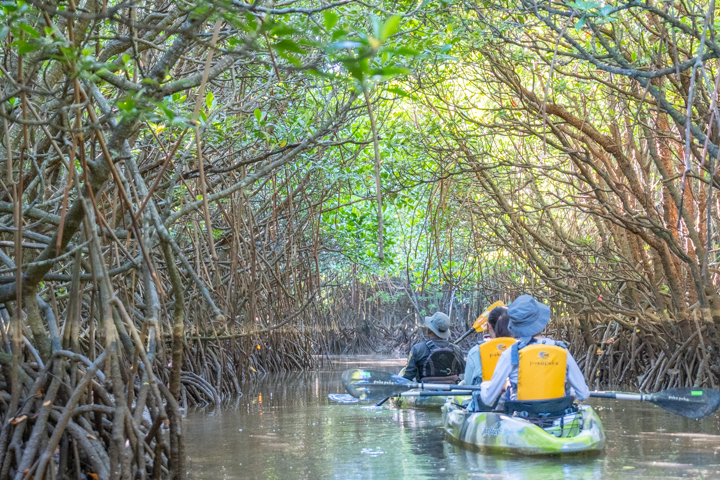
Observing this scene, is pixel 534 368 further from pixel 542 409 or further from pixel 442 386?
pixel 442 386

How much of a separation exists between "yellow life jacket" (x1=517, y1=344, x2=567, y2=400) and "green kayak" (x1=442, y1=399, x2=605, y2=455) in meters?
0.23

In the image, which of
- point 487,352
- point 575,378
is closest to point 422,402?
point 487,352

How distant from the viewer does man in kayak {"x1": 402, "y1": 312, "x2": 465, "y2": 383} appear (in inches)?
309

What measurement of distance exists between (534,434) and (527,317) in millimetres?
764

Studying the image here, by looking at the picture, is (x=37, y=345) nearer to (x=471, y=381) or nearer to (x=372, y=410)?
(x=471, y=381)

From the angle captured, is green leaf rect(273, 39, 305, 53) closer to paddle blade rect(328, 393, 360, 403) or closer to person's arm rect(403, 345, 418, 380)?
person's arm rect(403, 345, 418, 380)

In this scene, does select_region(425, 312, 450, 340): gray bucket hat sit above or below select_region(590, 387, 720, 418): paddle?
above

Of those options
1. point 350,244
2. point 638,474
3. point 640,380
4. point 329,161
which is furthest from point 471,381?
point 350,244

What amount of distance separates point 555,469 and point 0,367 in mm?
3193

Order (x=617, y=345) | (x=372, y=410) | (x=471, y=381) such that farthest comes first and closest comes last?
1. (x=617, y=345)
2. (x=372, y=410)
3. (x=471, y=381)

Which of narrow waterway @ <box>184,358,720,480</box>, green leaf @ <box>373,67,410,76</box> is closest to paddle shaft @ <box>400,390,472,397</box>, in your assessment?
narrow waterway @ <box>184,358,720,480</box>

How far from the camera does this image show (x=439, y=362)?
25.8 ft

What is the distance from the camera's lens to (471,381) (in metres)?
6.71

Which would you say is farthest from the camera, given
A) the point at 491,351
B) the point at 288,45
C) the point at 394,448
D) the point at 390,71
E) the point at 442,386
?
the point at 442,386
